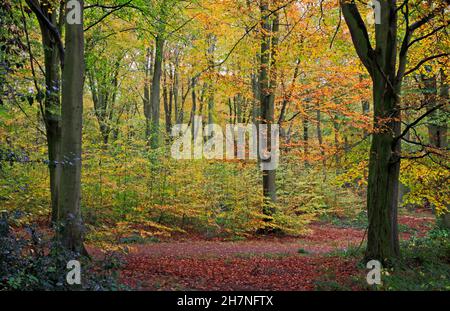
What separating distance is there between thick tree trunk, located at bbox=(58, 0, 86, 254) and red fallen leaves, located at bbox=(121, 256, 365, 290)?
50.0 inches

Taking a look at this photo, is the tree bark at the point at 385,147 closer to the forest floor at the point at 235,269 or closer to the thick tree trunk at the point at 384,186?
the thick tree trunk at the point at 384,186

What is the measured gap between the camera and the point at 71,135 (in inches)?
284

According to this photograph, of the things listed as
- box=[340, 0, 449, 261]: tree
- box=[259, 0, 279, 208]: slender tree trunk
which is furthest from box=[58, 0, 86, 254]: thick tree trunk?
box=[259, 0, 279, 208]: slender tree trunk

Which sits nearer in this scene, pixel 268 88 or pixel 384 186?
pixel 384 186

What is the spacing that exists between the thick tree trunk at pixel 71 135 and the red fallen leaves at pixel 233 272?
127 cm

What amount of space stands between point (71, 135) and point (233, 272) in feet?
14.0

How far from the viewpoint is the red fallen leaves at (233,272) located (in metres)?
6.68

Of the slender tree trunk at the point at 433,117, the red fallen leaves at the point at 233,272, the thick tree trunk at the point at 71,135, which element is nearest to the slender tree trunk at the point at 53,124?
the thick tree trunk at the point at 71,135

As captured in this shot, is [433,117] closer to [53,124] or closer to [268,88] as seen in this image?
[268,88]

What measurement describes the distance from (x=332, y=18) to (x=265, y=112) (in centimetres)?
411

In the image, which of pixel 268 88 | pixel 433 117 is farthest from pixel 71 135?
pixel 433 117

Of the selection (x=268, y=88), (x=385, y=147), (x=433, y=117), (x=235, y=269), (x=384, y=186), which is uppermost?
(x=268, y=88)

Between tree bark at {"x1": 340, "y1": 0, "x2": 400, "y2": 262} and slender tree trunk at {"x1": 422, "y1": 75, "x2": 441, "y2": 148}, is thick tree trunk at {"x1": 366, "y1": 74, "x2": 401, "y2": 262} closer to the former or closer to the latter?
tree bark at {"x1": 340, "y1": 0, "x2": 400, "y2": 262}
